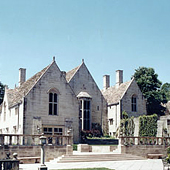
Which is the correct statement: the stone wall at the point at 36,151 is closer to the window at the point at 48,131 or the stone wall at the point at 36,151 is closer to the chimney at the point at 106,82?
the window at the point at 48,131

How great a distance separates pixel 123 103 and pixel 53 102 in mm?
11843

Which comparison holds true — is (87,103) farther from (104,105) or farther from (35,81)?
(35,81)

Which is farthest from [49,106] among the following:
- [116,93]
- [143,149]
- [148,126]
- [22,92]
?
[116,93]

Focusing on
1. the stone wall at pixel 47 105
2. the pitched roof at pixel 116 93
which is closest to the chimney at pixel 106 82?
the pitched roof at pixel 116 93

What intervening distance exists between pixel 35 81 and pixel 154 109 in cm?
2546

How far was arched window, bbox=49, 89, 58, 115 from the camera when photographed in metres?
39.6

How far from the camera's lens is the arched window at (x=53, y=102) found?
39.6 metres

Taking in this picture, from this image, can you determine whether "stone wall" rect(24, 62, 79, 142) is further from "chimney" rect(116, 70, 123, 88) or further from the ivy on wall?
"chimney" rect(116, 70, 123, 88)

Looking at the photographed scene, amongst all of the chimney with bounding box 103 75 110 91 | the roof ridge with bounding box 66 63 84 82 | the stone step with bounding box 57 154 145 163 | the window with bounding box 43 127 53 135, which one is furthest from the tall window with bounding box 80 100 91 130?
the stone step with bounding box 57 154 145 163

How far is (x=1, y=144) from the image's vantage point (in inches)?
1045

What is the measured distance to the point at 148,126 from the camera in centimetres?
4275

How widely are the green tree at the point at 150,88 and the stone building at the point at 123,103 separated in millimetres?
7579

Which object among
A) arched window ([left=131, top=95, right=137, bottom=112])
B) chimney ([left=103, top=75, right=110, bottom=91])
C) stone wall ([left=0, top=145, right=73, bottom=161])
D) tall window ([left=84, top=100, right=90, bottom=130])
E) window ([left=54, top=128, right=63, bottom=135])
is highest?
chimney ([left=103, top=75, right=110, bottom=91])

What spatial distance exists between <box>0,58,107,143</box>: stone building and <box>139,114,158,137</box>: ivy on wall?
6739mm
